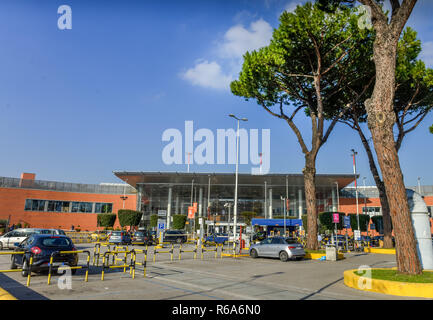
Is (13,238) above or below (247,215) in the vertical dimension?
below

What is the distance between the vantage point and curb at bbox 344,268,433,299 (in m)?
8.05

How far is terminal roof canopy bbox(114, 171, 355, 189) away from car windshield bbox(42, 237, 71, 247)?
1615 inches

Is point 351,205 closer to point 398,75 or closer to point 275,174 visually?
point 275,174

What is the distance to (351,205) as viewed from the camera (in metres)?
59.6

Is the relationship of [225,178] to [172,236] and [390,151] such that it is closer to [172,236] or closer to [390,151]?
[172,236]

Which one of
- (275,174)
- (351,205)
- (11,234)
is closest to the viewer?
(11,234)

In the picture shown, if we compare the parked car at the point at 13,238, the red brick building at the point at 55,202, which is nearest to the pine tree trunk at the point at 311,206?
the parked car at the point at 13,238

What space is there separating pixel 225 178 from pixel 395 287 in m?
45.5

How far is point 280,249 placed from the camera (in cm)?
1838

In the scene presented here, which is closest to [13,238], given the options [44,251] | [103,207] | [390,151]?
[44,251]

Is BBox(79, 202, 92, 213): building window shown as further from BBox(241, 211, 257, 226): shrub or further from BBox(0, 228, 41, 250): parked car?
BBox(0, 228, 41, 250): parked car

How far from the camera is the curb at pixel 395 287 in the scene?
805 cm
